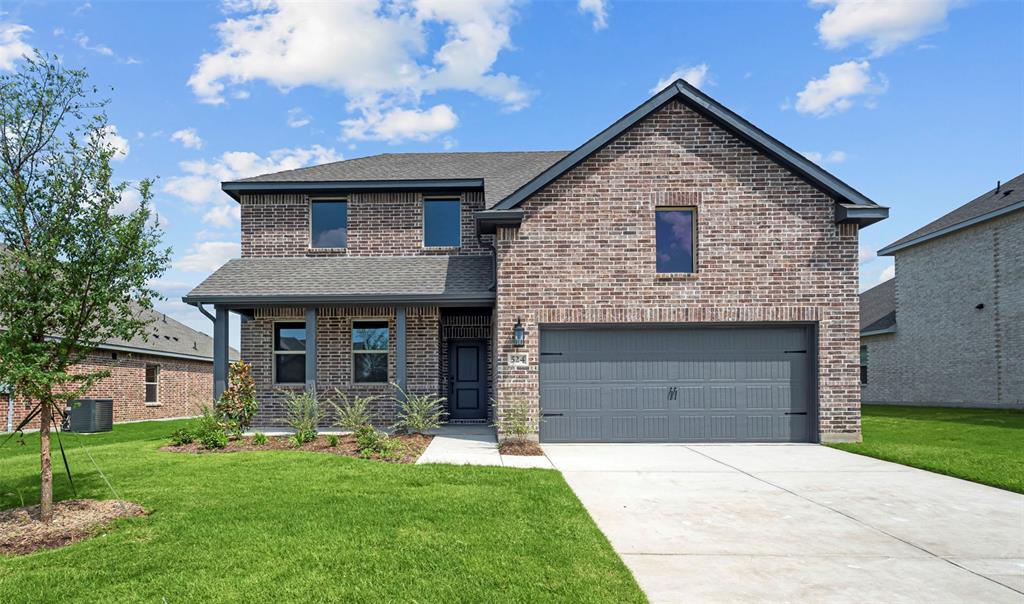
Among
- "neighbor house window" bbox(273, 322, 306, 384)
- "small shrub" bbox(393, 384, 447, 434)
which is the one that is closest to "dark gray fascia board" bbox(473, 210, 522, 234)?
"small shrub" bbox(393, 384, 447, 434)

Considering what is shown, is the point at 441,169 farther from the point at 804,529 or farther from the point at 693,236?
the point at 804,529

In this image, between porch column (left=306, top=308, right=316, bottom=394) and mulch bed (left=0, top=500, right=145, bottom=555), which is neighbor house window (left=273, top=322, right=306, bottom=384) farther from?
mulch bed (left=0, top=500, right=145, bottom=555)

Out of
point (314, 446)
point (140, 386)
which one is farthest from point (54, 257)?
point (140, 386)

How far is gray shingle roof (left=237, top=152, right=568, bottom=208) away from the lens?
50.4 feet

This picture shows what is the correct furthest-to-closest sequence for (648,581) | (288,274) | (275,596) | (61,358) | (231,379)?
(288,274) → (231,379) → (61,358) → (648,581) → (275,596)

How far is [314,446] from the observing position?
1087 centimetres

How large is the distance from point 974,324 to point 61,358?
26556 mm

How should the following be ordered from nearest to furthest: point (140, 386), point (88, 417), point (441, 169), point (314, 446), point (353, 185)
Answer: point (314, 446), point (353, 185), point (88, 417), point (441, 169), point (140, 386)

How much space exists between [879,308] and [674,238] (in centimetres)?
2273

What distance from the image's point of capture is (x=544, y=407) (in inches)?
466

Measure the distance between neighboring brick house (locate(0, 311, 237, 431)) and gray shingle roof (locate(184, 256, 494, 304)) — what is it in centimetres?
484

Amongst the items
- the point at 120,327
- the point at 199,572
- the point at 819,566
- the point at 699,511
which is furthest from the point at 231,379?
the point at 819,566

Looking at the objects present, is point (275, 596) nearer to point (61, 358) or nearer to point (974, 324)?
point (61, 358)


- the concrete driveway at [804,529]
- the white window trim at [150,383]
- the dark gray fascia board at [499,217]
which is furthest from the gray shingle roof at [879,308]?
the white window trim at [150,383]
